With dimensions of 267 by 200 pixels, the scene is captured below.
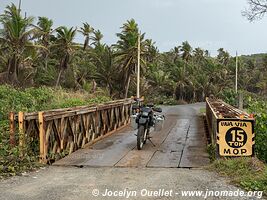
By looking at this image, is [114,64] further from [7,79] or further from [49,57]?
[7,79]

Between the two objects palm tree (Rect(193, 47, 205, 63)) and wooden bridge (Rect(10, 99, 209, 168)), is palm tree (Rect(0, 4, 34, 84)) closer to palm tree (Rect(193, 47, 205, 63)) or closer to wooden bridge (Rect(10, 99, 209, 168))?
wooden bridge (Rect(10, 99, 209, 168))

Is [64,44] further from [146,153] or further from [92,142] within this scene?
[146,153]

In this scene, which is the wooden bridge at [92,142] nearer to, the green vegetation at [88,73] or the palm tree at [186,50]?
the green vegetation at [88,73]

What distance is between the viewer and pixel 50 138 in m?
8.30

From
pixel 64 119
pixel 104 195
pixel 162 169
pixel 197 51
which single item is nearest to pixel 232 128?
pixel 162 169

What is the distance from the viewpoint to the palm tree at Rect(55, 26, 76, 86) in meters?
37.8

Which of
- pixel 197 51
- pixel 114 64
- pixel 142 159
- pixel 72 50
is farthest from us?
pixel 197 51

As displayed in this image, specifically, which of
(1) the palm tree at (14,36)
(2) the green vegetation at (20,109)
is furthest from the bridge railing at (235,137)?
(1) the palm tree at (14,36)

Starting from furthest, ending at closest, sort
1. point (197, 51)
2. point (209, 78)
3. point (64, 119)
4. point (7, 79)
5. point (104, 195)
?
point (197, 51)
point (209, 78)
point (7, 79)
point (64, 119)
point (104, 195)

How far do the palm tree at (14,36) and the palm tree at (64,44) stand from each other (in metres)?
8.06

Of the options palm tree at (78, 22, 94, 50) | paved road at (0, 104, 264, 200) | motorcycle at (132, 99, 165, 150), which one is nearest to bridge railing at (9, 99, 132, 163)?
paved road at (0, 104, 264, 200)

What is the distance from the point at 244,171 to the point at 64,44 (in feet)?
111

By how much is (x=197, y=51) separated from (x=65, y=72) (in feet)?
149

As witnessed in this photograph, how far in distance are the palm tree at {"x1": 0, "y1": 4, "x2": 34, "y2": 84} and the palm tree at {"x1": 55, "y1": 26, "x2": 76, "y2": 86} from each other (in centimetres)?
806
